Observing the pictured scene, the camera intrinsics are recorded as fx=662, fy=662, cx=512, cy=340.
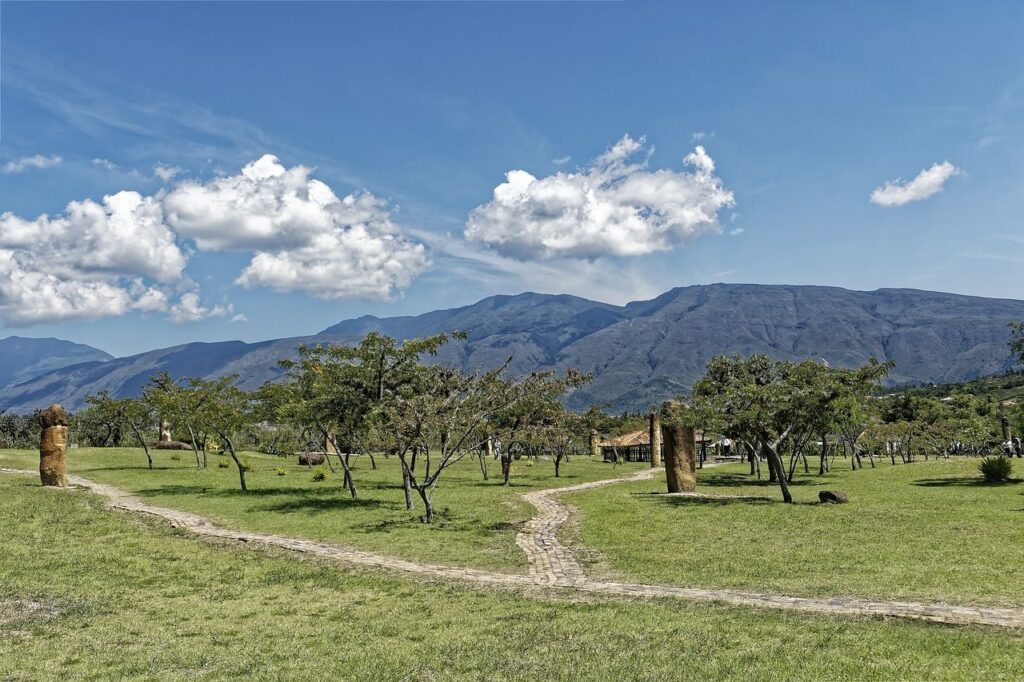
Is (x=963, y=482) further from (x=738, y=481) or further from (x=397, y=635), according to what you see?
(x=397, y=635)

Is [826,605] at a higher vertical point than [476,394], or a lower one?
lower

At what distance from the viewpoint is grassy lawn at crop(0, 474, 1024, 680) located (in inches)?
385

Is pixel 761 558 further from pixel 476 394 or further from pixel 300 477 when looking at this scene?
pixel 300 477

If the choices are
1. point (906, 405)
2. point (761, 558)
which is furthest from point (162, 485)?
point (906, 405)

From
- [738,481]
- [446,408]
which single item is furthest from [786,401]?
A: [738,481]

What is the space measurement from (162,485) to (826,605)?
111ft

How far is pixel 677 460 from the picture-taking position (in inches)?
1384

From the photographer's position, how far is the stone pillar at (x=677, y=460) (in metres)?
34.8

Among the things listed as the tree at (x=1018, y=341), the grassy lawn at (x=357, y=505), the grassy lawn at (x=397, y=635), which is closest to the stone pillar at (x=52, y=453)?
the grassy lawn at (x=357, y=505)

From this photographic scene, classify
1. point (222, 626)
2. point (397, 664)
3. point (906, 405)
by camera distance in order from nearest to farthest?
1. point (397, 664)
2. point (222, 626)
3. point (906, 405)

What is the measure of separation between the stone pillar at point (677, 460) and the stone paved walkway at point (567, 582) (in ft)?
33.6

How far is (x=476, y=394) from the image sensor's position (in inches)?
1045

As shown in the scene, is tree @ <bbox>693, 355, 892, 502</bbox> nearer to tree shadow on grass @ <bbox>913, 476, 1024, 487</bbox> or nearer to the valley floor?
tree shadow on grass @ <bbox>913, 476, 1024, 487</bbox>

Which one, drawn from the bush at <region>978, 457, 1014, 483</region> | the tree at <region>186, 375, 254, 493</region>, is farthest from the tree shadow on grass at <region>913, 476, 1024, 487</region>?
the tree at <region>186, 375, 254, 493</region>
